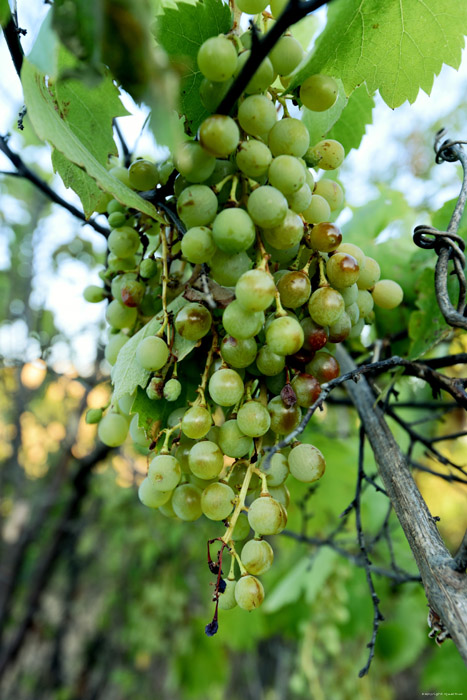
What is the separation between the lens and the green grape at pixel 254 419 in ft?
1.52

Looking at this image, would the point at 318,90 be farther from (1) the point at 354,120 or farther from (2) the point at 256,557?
(2) the point at 256,557

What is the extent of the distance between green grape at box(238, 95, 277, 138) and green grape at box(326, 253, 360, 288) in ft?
0.47

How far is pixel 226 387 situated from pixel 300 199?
0.20 m

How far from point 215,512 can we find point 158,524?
8.11 ft

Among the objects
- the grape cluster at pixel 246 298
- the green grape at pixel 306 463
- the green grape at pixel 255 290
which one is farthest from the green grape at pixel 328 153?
the green grape at pixel 306 463

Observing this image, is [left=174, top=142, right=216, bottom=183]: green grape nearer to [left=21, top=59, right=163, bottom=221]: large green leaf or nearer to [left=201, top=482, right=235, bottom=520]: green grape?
[left=21, top=59, right=163, bottom=221]: large green leaf

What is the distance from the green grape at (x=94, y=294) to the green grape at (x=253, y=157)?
313mm

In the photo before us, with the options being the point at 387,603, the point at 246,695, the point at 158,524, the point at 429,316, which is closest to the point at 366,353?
the point at 429,316

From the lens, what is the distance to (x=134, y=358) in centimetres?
55

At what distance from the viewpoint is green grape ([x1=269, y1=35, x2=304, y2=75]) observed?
47 cm

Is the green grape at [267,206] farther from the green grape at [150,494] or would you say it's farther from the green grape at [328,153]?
the green grape at [150,494]

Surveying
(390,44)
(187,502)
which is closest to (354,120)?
(390,44)

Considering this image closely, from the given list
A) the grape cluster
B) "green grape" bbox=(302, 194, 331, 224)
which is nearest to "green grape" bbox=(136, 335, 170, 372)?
the grape cluster

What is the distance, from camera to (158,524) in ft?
9.07
